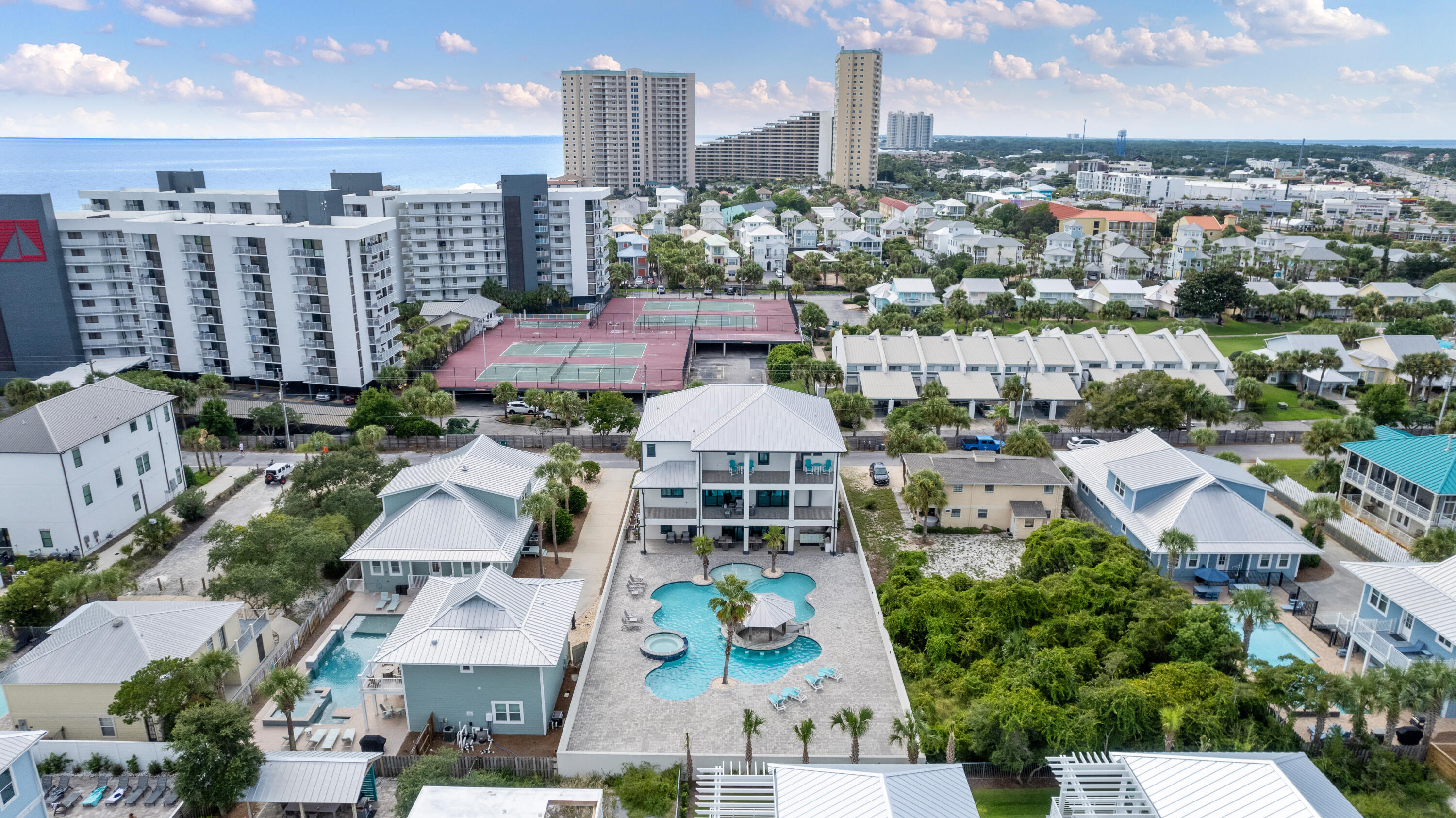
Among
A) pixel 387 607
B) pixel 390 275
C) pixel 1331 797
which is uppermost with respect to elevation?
pixel 390 275

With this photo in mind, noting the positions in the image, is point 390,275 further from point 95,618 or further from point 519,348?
point 95,618

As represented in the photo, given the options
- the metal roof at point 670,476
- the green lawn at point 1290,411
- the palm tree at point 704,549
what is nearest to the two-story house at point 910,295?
the green lawn at point 1290,411

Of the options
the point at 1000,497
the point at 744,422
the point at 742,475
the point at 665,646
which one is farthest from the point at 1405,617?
the point at 665,646

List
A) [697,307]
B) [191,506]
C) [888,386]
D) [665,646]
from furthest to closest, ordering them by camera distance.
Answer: [697,307]
[888,386]
[191,506]
[665,646]

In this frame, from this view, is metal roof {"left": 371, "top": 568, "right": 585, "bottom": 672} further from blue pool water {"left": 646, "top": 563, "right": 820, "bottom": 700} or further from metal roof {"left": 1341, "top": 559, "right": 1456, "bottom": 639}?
metal roof {"left": 1341, "top": 559, "right": 1456, "bottom": 639}

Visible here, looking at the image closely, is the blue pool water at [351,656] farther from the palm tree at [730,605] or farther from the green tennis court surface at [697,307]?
the green tennis court surface at [697,307]

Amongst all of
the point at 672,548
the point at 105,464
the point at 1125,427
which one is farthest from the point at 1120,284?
the point at 105,464

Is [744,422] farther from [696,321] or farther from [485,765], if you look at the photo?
[696,321]
